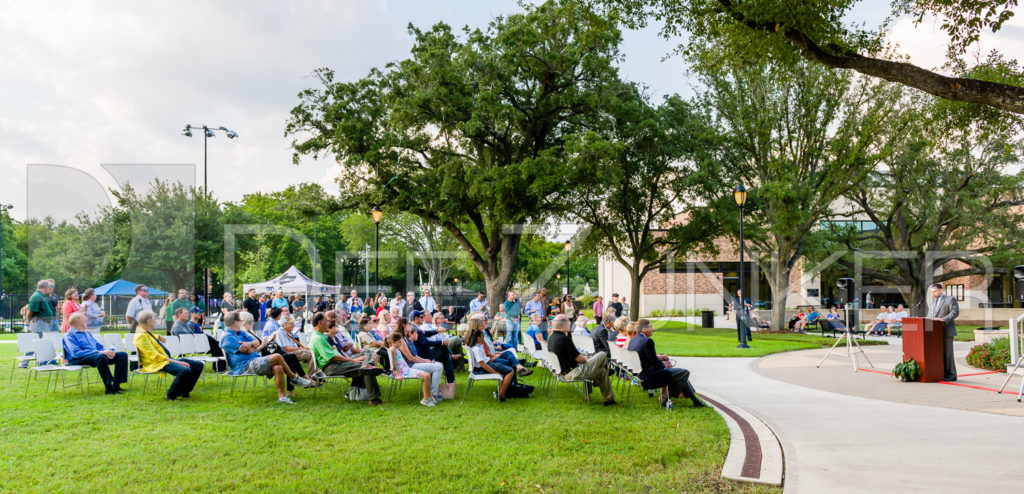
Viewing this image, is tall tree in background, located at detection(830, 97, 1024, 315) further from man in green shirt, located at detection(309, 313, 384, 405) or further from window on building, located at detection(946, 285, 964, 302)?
man in green shirt, located at detection(309, 313, 384, 405)

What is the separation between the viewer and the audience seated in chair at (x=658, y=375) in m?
8.30

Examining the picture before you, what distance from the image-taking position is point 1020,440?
20.3 feet

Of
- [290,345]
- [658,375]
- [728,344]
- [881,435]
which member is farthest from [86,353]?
[728,344]

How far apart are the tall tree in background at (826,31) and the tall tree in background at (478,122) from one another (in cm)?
1219

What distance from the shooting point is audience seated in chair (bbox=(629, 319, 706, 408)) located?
8.30 metres

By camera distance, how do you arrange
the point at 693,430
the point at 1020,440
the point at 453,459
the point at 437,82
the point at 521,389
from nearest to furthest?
the point at 453,459 → the point at 1020,440 → the point at 693,430 → the point at 521,389 → the point at 437,82

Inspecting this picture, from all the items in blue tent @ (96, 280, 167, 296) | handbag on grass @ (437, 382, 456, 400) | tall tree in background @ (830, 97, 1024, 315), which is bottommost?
handbag on grass @ (437, 382, 456, 400)

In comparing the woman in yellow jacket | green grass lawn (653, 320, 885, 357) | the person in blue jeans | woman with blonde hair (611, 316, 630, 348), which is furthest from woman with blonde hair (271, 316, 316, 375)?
green grass lawn (653, 320, 885, 357)

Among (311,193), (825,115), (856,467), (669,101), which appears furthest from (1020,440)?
(311,193)

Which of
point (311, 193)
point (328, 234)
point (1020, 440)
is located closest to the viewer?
point (1020, 440)

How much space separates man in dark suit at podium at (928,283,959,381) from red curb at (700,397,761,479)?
527cm

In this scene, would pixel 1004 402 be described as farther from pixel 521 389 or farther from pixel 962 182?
pixel 962 182

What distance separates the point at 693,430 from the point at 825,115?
21.7 m

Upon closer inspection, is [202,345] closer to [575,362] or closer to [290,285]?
[575,362]
